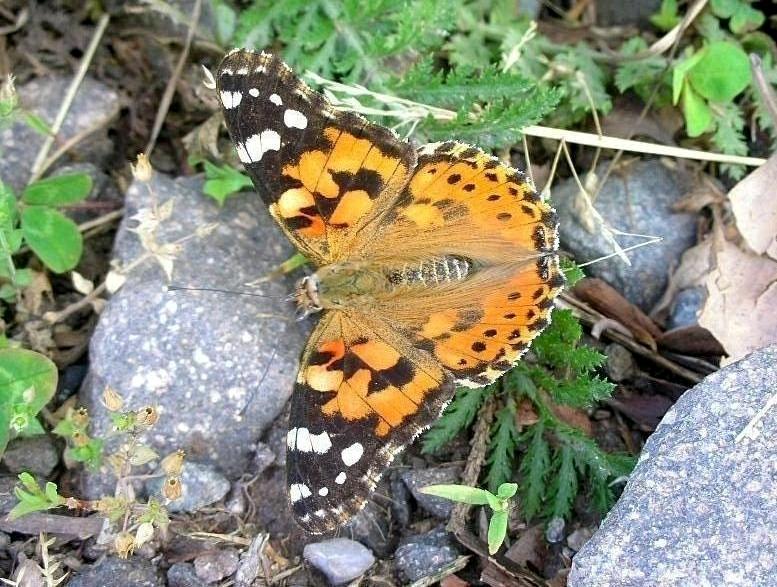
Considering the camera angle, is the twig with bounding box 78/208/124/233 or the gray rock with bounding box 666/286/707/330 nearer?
the gray rock with bounding box 666/286/707/330

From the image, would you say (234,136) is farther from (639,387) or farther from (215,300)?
(639,387)

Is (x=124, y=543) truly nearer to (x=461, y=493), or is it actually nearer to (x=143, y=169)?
(x=461, y=493)

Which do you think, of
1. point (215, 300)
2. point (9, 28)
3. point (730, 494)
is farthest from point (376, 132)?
point (9, 28)

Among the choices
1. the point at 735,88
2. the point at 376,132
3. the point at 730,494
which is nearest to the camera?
the point at 730,494

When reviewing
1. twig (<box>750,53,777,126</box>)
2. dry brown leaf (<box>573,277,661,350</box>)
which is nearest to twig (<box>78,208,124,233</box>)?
dry brown leaf (<box>573,277,661,350</box>)

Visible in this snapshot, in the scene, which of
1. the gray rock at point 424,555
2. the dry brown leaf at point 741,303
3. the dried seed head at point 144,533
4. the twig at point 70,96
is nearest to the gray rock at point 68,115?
the twig at point 70,96

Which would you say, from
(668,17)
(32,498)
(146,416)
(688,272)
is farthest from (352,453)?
(668,17)

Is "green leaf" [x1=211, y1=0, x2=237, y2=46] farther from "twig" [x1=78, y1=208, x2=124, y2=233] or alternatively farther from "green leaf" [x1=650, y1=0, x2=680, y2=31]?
"green leaf" [x1=650, y1=0, x2=680, y2=31]

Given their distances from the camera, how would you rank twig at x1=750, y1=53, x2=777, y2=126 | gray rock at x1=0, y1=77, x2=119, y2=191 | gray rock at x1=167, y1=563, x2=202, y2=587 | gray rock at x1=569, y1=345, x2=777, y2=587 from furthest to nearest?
gray rock at x1=0, y1=77, x2=119, y2=191
twig at x1=750, y1=53, x2=777, y2=126
gray rock at x1=167, y1=563, x2=202, y2=587
gray rock at x1=569, y1=345, x2=777, y2=587
